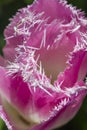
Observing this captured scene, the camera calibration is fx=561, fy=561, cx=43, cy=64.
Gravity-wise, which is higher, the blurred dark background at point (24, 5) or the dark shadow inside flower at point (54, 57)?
the dark shadow inside flower at point (54, 57)

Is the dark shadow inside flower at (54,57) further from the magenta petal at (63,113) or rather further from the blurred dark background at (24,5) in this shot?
the blurred dark background at (24,5)

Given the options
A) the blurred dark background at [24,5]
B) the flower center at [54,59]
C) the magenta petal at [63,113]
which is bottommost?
the blurred dark background at [24,5]

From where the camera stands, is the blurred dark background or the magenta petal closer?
the magenta petal

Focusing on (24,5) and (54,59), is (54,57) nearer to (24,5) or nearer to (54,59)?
(54,59)

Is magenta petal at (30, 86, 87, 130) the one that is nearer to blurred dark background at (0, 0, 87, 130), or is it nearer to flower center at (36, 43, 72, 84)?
flower center at (36, 43, 72, 84)

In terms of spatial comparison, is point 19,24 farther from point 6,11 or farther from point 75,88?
point 6,11

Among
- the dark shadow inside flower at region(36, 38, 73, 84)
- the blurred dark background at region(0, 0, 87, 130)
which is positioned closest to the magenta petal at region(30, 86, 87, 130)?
the dark shadow inside flower at region(36, 38, 73, 84)

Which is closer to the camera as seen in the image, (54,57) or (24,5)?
(54,57)

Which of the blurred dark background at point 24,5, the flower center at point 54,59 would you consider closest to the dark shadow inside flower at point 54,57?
the flower center at point 54,59

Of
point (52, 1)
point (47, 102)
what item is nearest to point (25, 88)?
point (47, 102)

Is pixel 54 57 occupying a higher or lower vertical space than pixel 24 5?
higher

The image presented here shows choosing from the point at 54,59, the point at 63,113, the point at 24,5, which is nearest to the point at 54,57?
the point at 54,59

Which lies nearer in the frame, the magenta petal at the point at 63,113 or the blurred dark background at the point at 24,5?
the magenta petal at the point at 63,113
